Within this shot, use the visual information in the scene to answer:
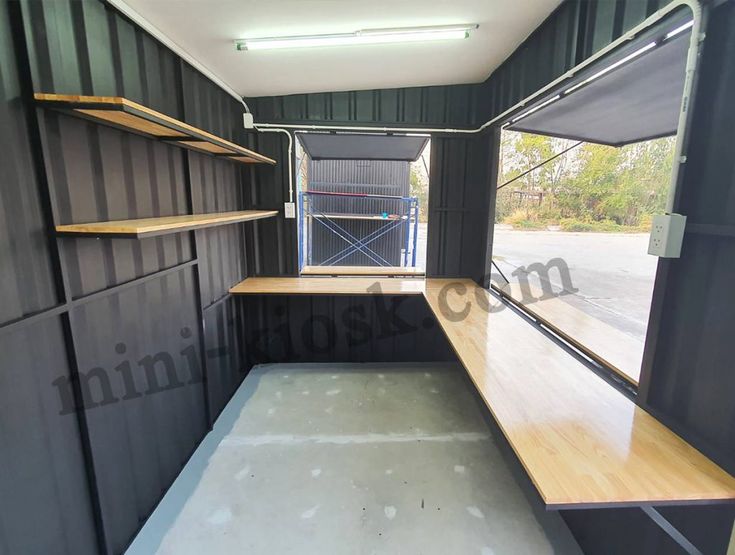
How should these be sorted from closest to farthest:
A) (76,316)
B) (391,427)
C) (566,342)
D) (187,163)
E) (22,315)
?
(22,315), (76,316), (566,342), (187,163), (391,427)

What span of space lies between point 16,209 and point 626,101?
310cm

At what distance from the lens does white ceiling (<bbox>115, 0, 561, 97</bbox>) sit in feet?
5.82

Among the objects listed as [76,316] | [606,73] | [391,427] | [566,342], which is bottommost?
[391,427]

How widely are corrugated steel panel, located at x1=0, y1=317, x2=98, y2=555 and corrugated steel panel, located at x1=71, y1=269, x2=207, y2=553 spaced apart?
8cm

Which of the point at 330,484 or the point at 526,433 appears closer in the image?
the point at 526,433

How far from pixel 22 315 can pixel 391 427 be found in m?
2.23

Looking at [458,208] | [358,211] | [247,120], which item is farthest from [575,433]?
[358,211]

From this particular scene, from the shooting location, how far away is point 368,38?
2088 mm

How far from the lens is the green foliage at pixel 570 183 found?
2.77 metres

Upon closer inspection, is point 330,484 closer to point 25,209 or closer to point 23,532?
point 23,532

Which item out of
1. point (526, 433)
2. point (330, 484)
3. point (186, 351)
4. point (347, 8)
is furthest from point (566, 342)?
point (186, 351)

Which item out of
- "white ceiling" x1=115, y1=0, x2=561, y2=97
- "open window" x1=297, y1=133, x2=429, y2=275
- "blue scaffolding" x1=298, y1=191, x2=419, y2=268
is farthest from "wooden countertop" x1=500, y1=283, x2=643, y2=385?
"open window" x1=297, y1=133, x2=429, y2=275

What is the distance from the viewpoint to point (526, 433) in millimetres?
1254

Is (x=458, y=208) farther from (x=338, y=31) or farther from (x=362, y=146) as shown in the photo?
(x=338, y=31)
